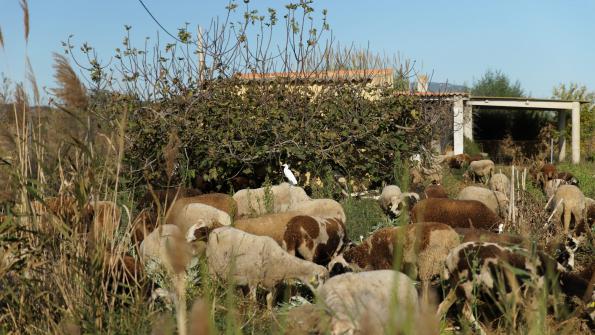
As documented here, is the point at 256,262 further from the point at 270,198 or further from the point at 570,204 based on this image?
the point at 570,204

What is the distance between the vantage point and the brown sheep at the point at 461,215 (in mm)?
9094

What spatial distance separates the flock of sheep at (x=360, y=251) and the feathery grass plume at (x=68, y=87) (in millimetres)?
694

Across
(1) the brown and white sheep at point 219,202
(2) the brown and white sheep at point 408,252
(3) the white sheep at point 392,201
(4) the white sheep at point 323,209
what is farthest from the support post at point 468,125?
(2) the brown and white sheep at point 408,252

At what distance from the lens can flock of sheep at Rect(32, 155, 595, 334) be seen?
4266mm

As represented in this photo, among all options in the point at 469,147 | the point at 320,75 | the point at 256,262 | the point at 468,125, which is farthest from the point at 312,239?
the point at 468,125

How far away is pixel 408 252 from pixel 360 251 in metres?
0.51

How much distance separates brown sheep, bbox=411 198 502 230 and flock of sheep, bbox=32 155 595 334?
0.01m

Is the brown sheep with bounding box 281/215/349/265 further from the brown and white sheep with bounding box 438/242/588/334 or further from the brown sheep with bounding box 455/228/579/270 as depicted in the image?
the brown and white sheep with bounding box 438/242/588/334

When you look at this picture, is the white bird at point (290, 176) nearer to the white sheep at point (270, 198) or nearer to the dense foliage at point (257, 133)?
the dense foliage at point (257, 133)

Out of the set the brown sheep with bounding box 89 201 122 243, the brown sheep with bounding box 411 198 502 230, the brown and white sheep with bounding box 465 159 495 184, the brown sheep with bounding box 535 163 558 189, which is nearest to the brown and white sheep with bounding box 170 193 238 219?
the brown sheep with bounding box 411 198 502 230

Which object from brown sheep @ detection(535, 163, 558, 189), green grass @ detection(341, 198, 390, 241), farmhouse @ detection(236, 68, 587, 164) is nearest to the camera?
green grass @ detection(341, 198, 390, 241)

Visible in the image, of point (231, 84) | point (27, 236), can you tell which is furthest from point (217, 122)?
point (27, 236)

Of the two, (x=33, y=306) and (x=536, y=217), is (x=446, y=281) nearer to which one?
(x=33, y=306)

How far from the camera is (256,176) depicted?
43.5 ft
